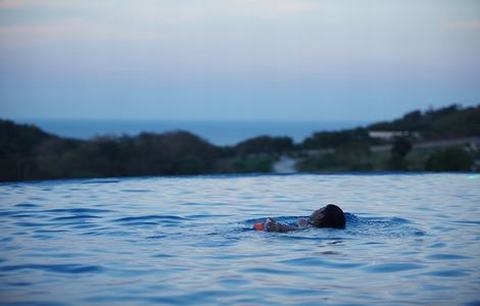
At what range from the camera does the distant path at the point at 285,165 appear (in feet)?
46.0

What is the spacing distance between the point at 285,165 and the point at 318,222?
8.21 meters

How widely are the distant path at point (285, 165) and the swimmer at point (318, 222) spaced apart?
254 inches

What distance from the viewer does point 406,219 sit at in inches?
298

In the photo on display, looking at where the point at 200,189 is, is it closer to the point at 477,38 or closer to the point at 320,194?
the point at 320,194

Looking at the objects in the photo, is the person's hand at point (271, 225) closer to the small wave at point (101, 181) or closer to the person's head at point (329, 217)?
the person's head at point (329, 217)

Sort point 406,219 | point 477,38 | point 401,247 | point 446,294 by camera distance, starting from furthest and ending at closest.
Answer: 1. point 477,38
2. point 406,219
3. point 401,247
4. point 446,294

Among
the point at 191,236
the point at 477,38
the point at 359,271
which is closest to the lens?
the point at 359,271

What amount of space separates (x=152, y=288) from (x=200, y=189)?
5873 mm

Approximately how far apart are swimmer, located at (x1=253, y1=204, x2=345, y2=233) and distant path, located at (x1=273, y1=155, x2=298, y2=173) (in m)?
6.46

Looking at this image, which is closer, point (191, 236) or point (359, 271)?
point (359, 271)

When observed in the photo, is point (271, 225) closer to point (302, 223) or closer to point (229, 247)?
point (302, 223)

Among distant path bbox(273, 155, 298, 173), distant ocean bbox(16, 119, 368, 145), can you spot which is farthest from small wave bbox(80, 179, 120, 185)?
distant ocean bbox(16, 119, 368, 145)

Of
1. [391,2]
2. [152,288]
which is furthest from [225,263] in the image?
[391,2]

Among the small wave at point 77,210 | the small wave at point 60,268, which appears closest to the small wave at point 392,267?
the small wave at point 60,268
